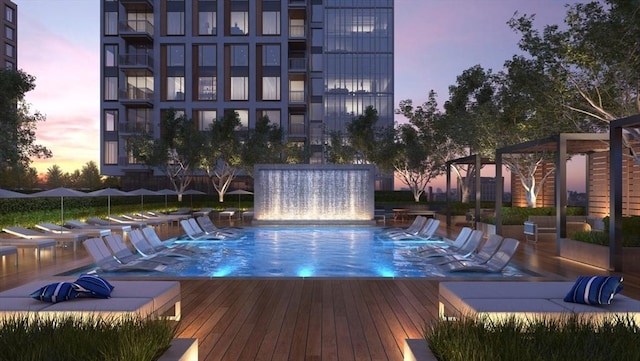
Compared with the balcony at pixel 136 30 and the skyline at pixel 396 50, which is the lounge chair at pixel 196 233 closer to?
the skyline at pixel 396 50

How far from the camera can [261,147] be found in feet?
110

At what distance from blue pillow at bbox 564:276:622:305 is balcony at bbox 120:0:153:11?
143ft

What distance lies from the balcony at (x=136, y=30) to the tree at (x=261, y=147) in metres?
14.7

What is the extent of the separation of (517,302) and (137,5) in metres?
44.2

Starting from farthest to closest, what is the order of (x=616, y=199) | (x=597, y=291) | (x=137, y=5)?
(x=137, y=5) → (x=616, y=199) → (x=597, y=291)

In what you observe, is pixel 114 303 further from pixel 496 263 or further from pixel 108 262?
pixel 496 263

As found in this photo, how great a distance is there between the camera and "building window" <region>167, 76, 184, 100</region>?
4147 cm

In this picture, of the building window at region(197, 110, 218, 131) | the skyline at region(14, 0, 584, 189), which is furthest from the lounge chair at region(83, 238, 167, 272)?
the building window at region(197, 110, 218, 131)

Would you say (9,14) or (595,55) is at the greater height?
(9,14)

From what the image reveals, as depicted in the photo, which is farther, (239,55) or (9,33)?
(9,33)

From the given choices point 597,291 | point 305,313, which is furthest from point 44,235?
point 597,291

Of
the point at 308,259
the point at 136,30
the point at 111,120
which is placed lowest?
the point at 308,259

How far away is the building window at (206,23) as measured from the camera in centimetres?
4141

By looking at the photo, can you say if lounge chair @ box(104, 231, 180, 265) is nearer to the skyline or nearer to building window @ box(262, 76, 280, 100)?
the skyline
